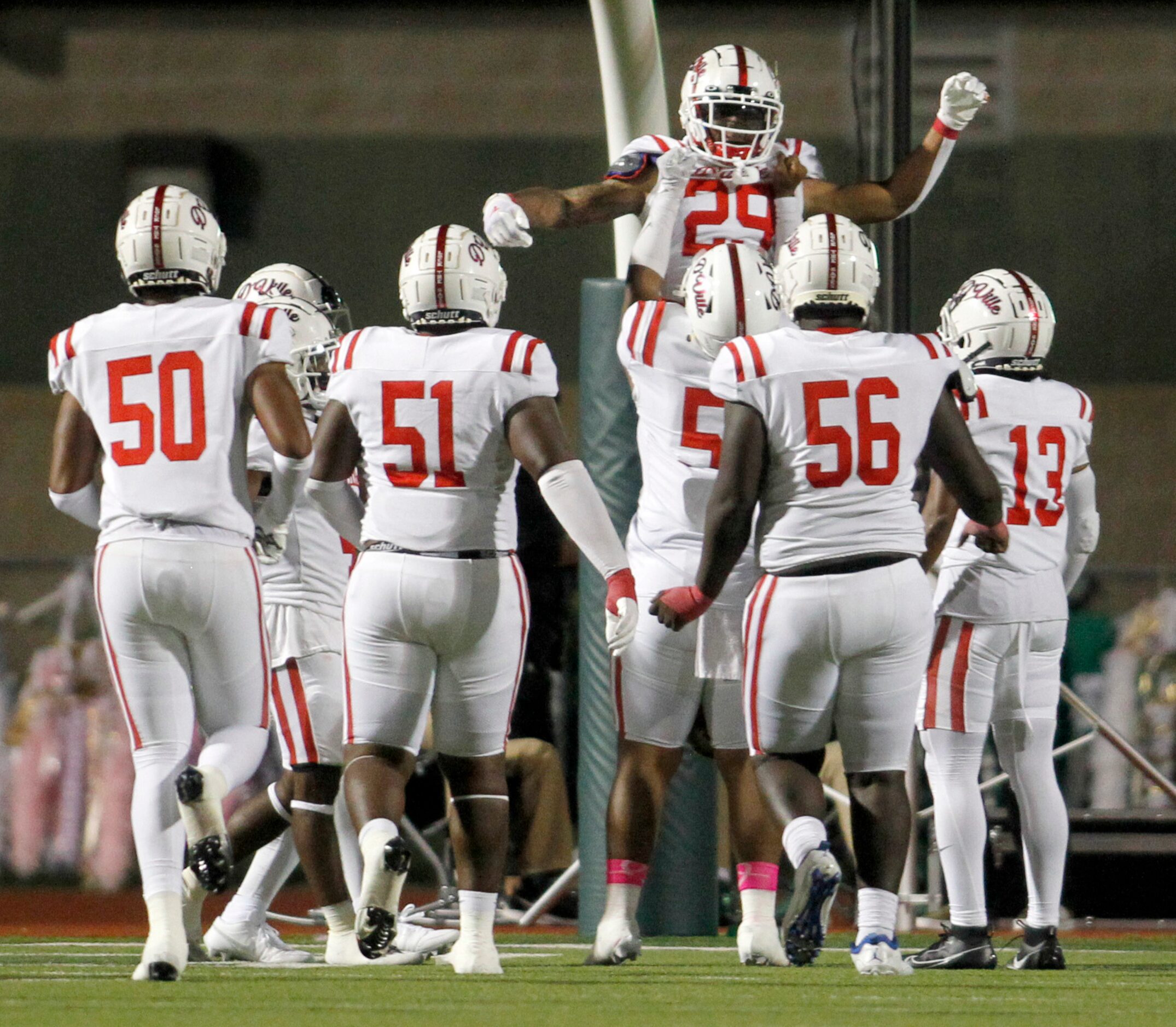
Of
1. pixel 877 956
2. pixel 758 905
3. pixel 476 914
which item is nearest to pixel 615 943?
pixel 758 905

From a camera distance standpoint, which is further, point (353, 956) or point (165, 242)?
point (353, 956)

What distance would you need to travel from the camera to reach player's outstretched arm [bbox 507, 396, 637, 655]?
16.9 ft

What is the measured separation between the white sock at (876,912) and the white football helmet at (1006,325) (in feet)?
5.34

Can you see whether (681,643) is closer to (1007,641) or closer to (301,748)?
(1007,641)

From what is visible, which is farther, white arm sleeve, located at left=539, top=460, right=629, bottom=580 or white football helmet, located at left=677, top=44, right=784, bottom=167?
white football helmet, located at left=677, top=44, right=784, bottom=167

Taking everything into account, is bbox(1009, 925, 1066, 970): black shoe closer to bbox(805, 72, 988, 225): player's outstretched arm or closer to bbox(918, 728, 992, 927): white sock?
bbox(918, 728, 992, 927): white sock

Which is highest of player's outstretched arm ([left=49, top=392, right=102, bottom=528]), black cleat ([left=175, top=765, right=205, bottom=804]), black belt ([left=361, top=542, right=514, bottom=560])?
player's outstretched arm ([left=49, top=392, right=102, bottom=528])

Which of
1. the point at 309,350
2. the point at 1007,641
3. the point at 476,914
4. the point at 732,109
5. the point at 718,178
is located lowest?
the point at 476,914

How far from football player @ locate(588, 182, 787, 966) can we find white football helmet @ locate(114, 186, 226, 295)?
1.17 m

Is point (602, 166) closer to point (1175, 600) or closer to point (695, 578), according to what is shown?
point (1175, 600)

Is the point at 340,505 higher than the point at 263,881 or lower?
higher

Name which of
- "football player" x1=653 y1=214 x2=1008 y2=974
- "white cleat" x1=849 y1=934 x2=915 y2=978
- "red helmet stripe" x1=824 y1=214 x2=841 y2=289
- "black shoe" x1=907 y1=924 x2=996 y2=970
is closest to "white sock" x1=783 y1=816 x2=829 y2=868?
"football player" x1=653 y1=214 x2=1008 y2=974

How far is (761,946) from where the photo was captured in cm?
564

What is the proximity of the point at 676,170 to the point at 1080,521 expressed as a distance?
5.00 ft
